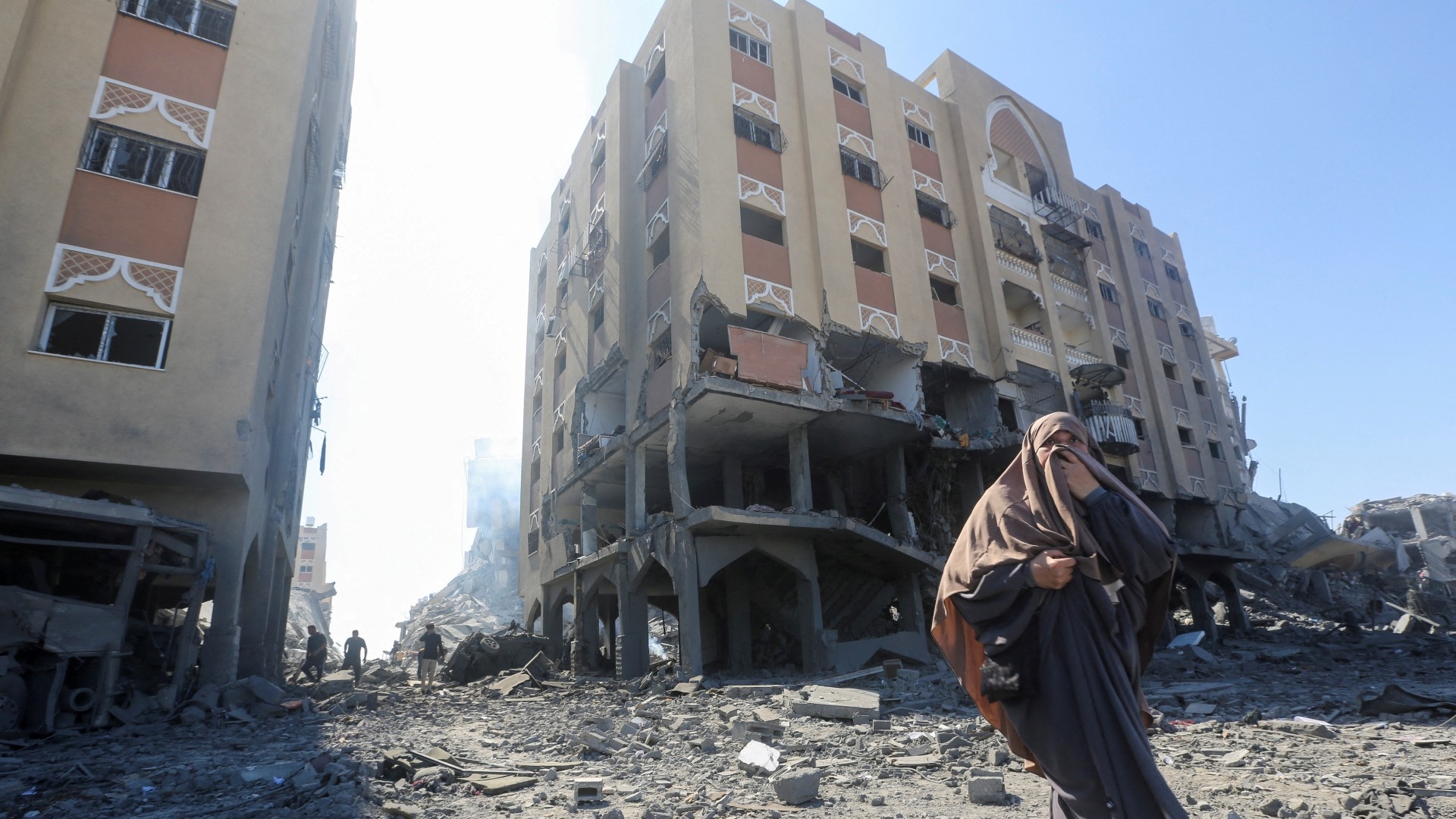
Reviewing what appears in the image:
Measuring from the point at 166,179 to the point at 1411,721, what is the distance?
62.6 ft

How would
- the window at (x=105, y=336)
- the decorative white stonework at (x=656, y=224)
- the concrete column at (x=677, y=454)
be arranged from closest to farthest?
the window at (x=105, y=336), the concrete column at (x=677, y=454), the decorative white stonework at (x=656, y=224)

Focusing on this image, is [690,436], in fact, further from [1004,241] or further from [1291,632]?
[1291,632]

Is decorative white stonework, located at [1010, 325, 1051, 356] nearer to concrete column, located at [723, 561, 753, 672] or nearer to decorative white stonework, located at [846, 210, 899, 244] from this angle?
decorative white stonework, located at [846, 210, 899, 244]

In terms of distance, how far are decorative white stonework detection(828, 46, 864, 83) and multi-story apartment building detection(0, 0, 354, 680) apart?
47.2 ft

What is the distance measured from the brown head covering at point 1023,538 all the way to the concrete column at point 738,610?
53.1ft

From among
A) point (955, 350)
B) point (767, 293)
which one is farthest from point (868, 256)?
point (767, 293)

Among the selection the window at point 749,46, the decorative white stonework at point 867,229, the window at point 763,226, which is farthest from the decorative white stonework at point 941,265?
the window at point 749,46

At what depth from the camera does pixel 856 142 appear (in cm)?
2205

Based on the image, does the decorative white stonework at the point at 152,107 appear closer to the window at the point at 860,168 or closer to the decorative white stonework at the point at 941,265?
the window at the point at 860,168

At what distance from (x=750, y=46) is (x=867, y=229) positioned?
6228 millimetres

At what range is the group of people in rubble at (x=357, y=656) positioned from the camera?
16891 mm

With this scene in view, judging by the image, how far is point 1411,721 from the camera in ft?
23.9

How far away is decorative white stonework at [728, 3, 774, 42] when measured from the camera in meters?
20.9

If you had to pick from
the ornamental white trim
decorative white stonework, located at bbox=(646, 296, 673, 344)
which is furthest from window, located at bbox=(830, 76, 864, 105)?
decorative white stonework, located at bbox=(646, 296, 673, 344)
